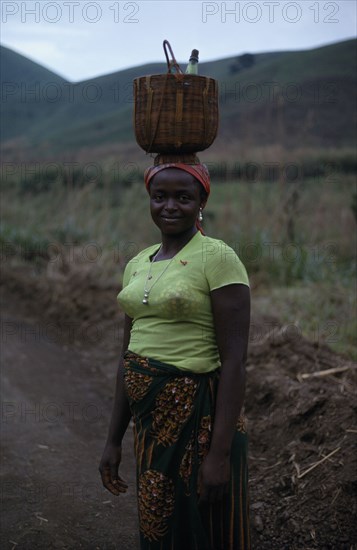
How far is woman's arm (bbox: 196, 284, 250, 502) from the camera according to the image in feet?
5.82

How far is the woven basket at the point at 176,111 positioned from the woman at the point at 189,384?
8 cm

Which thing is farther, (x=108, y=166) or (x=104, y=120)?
(x=104, y=120)

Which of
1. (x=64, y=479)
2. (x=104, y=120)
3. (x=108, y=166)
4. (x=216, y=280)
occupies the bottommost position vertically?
(x=64, y=479)

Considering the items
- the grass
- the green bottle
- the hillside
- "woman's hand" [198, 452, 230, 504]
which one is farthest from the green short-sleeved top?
the hillside

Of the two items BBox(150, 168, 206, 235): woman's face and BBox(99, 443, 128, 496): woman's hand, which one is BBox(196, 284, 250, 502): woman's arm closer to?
BBox(150, 168, 206, 235): woman's face

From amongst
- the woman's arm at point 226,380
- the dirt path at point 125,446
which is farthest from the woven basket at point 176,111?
the dirt path at point 125,446

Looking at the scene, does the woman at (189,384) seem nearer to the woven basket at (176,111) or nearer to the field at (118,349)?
the woven basket at (176,111)

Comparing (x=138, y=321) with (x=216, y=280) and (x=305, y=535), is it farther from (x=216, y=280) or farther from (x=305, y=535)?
(x=305, y=535)

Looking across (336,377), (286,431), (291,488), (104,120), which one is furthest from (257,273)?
(104,120)

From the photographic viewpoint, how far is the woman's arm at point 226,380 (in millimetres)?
1774

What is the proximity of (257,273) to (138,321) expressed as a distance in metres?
4.77

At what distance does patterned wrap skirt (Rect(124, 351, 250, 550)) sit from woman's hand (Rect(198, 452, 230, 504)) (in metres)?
0.04

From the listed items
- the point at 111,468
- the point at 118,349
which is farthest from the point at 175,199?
the point at 118,349

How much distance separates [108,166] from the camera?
8719 mm
